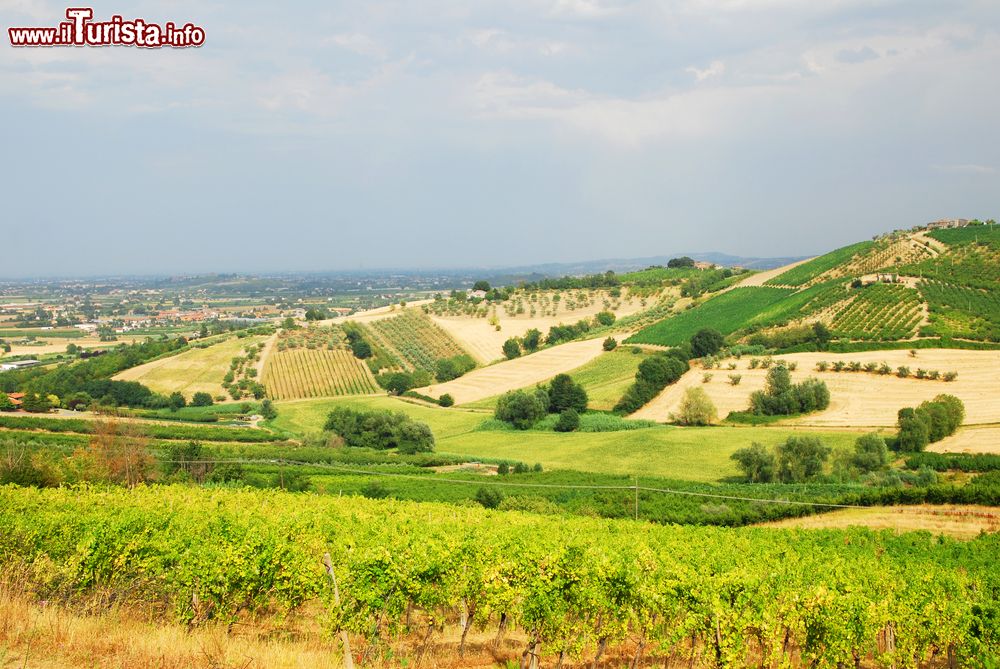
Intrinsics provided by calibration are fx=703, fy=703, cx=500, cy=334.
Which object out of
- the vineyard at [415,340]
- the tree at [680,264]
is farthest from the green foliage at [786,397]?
the tree at [680,264]

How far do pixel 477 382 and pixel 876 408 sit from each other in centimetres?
4619

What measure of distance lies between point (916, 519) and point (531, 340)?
3162 inches

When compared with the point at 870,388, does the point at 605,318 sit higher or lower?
higher

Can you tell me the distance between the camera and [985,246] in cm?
9500

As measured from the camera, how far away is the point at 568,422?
208ft

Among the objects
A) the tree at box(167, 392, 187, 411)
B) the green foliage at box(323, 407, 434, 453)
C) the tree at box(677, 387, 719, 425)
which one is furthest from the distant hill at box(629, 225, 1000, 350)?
the tree at box(167, 392, 187, 411)

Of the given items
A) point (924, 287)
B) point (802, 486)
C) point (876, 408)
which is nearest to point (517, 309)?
point (924, 287)

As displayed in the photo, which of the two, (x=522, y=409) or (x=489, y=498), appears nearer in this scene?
(x=489, y=498)

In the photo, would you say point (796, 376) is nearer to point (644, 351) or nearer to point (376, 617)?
point (644, 351)

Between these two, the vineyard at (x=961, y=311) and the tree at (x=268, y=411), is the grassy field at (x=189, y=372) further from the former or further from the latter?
the vineyard at (x=961, y=311)

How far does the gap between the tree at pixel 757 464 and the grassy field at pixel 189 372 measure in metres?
62.6

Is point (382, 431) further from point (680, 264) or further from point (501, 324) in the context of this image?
point (680, 264)

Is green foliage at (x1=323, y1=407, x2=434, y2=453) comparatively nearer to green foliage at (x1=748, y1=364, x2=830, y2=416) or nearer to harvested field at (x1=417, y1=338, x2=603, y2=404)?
harvested field at (x1=417, y1=338, x2=603, y2=404)

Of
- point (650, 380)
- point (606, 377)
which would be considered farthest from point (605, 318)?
point (650, 380)
